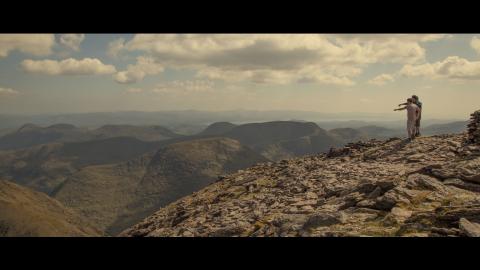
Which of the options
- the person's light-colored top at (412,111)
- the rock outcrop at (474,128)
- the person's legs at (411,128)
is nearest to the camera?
the rock outcrop at (474,128)

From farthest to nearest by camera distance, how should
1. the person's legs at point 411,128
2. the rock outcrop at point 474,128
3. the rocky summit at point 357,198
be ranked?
the person's legs at point 411,128 → the rock outcrop at point 474,128 → the rocky summit at point 357,198

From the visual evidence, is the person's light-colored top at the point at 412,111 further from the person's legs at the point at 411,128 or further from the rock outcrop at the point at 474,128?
the rock outcrop at the point at 474,128

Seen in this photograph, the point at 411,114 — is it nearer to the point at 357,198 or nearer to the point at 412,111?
the point at 412,111

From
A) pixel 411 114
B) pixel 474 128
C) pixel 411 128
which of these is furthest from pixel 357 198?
pixel 411 128

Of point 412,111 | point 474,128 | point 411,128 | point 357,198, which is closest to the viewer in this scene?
point 357,198

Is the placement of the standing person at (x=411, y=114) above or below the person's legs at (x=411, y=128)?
above

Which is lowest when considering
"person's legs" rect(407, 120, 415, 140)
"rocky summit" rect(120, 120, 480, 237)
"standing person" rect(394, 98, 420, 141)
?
"rocky summit" rect(120, 120, 480, 237)

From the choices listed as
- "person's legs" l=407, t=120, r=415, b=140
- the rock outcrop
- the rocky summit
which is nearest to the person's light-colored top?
"person's legs" l=407, t=120, r=415, b=140

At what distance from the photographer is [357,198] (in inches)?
664

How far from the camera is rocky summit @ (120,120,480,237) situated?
12422 millimetres

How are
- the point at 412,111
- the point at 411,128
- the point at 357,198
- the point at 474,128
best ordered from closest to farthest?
1. the point at 357,198
2. the point at 474,128
3. the point at 412,111
4. the point at 411,128

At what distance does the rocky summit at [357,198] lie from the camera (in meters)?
12.4

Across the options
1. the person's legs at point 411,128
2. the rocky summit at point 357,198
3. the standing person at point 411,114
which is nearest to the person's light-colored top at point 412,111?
the standing person at point 411,114

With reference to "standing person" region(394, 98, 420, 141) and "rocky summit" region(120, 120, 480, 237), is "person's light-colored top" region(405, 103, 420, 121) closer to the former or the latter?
"standing person" region(394, 98, 420, 141)
